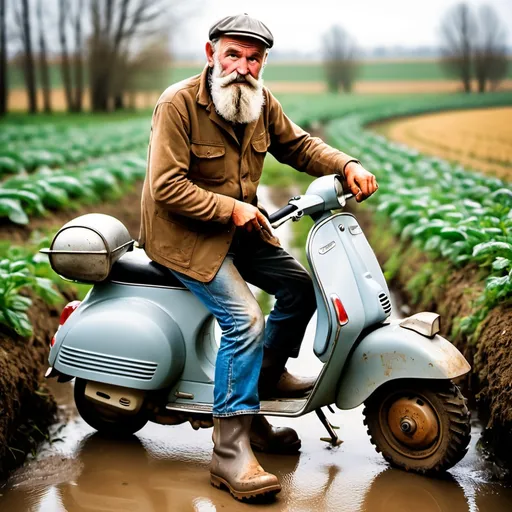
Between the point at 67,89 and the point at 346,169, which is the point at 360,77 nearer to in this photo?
the point at 67,89

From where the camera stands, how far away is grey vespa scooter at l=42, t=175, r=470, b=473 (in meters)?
3.48

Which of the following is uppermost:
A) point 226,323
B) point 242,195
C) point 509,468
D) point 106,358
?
point 242,195

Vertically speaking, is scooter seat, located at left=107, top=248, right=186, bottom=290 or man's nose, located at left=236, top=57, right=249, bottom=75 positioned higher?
man's nose, located at left=236, top=57, right=249, bottom=75

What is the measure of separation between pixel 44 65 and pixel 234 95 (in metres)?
27.8

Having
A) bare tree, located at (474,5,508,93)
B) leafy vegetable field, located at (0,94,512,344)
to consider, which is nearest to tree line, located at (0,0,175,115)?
leafy vegetable field, located at (0,94,512,344)

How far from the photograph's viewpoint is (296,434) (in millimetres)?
3934

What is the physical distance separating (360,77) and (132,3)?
1762cm

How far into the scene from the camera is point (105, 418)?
157 inches

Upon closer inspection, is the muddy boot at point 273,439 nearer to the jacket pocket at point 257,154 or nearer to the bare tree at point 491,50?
the jacket pocket at point 257,154

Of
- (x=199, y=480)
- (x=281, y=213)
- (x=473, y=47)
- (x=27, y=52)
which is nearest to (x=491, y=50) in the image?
(x=473, y=47)

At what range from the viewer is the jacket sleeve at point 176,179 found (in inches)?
134

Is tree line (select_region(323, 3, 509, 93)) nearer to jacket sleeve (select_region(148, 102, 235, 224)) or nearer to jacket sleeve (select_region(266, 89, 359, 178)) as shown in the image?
jacket sleeve (select_region(266, 89, 359, 178))

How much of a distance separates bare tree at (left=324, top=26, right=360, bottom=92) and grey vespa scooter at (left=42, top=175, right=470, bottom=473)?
20063 millimetres

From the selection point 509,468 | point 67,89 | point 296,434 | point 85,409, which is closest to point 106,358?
point 85,409
